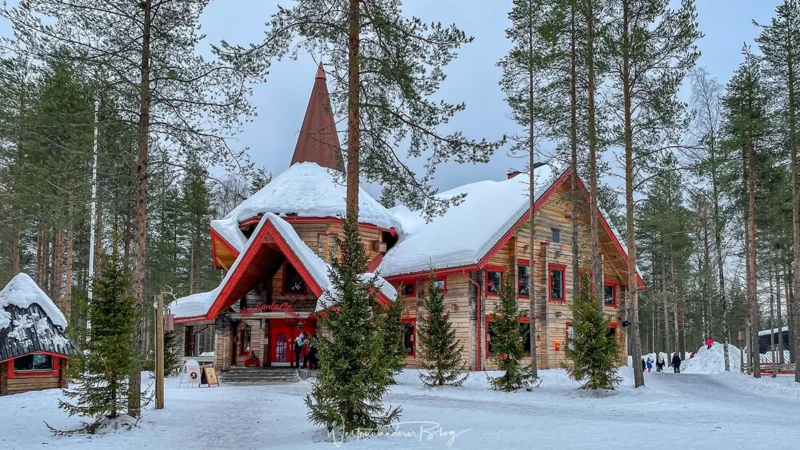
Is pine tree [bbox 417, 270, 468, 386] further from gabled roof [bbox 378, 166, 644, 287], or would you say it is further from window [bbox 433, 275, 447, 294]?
window [bbox 433, 275, 447, 294]

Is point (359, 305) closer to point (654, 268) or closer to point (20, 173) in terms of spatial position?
point (20, 173)

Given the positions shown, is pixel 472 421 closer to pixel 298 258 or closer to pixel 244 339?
pixel 298 258

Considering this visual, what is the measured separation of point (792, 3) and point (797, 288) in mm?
10125

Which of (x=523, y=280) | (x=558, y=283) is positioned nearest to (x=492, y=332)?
(x=523, y=280)

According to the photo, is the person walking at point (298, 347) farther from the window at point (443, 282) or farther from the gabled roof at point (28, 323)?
the gabled roof at point (28, 323)

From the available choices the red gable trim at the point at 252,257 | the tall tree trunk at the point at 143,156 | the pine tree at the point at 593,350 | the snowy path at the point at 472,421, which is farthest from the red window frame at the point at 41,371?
the pine tree at the point at 593,350

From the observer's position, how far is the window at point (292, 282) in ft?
83.7

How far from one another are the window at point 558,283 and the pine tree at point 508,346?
7.78 metres

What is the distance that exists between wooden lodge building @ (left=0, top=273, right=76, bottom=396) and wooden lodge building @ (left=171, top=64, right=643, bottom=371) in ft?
20.8

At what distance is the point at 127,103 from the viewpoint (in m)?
13.0

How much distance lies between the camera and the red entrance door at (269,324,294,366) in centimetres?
2586

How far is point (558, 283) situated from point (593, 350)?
33.4ft

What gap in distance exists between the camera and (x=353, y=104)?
456 inches

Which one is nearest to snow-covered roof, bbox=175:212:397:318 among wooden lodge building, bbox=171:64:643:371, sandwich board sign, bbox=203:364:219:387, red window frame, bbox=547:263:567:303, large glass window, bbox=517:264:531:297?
wooden lodge building, bbox=171:64:643:371
